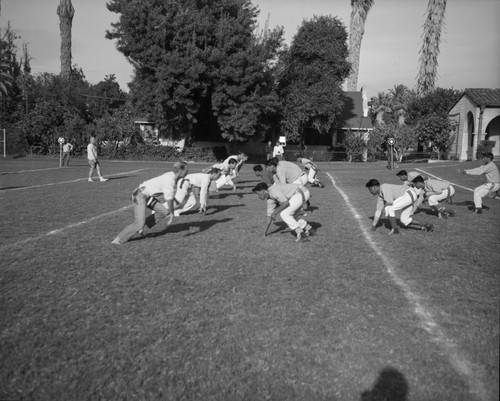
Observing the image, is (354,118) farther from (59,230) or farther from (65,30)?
(59,230)

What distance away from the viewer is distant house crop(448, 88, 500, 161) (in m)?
38.0

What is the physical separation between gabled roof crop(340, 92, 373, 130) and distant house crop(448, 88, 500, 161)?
8.15 meters

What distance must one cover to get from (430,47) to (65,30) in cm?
3990

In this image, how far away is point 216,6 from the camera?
35.4 metres

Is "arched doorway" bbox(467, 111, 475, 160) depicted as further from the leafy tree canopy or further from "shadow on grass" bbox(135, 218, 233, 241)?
"shadow on grass" bbox(135, 218, 233, 241)

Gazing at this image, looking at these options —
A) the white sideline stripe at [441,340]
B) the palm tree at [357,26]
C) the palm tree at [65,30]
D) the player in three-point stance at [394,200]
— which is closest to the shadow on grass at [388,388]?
the white sideline stripe at [441,340]

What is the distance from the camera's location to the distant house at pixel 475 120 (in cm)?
3803

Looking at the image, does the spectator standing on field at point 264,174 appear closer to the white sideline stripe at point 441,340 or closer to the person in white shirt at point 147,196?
the person in white shirt at point 147,196

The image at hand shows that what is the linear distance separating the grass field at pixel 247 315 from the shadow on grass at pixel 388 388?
13 mm

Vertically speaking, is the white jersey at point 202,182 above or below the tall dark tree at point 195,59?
below

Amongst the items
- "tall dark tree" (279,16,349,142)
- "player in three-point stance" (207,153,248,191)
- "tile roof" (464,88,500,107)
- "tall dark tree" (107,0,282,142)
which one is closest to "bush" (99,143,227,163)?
"tall dark tree" (107,0,282,142)

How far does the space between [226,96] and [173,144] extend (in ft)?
26.6

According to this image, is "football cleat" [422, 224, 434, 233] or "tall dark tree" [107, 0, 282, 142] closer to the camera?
"football cleat" [422, 224, 434, 233]

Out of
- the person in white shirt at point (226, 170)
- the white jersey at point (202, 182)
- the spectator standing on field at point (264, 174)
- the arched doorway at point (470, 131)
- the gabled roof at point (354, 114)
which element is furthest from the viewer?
the gabled roof at point (354, 114)
